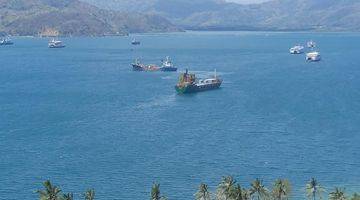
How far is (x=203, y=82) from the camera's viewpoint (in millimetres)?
175625

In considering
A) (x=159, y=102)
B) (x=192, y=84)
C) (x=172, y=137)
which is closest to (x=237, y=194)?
(x=172, y=137)

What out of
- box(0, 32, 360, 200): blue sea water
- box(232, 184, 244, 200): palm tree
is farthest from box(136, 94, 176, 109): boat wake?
box(232, 184, 244, 200): palm tree

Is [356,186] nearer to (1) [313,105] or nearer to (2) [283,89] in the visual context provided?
(1) [313,105]

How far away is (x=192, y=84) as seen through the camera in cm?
16762

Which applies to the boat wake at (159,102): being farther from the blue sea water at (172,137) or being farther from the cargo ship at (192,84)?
the cargo ship at (192,84)

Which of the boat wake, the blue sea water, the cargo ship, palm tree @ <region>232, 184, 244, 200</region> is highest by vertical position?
the cargo ship

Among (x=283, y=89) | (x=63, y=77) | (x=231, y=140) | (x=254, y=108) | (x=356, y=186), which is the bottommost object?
(x=356, y=186)

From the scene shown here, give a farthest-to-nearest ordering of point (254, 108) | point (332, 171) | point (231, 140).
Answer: point (254, 108), point (231, 140), point (332, 171)

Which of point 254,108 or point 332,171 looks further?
point 254,108

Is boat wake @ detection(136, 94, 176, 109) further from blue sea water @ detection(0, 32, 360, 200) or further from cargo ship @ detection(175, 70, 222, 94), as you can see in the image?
cargo ship @ detection(175, 70, 222, 94)

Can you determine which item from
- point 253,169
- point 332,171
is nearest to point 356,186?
point 332,171

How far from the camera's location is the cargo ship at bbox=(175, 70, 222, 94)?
165500 millimetres

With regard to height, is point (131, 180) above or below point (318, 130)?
below

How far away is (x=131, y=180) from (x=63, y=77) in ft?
377
